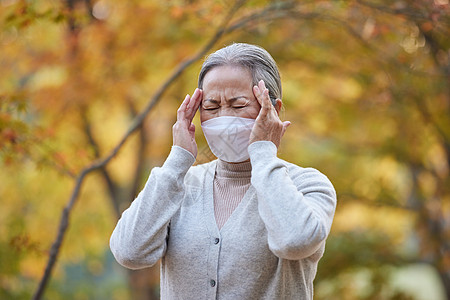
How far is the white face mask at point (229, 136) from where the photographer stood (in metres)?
2.15

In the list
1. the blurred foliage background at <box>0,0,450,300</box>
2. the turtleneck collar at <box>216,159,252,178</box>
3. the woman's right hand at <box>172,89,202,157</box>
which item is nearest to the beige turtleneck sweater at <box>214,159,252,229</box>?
the turtleneck collar at <box>216,159,252,178</box>

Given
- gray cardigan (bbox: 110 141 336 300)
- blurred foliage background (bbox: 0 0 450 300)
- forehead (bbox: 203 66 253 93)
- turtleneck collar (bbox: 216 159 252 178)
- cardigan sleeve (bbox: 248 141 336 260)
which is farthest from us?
blurred foliage background (bbox: 0 0 450 300)

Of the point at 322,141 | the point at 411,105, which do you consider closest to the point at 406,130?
the point at 411,105

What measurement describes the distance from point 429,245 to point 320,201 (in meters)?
5.83

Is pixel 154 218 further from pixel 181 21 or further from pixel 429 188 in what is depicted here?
pixel 429 188

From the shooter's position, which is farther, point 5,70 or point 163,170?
point 5,70

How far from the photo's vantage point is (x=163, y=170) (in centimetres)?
213

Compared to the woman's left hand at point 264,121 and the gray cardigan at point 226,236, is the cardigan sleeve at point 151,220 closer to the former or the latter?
the gray cardigan at point 226,236

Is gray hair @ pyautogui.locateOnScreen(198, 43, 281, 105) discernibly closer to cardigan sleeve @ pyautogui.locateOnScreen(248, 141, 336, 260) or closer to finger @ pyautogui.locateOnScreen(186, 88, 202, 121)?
finger @ pyautogui.locateOnScreen(186, 88, 202, 121)

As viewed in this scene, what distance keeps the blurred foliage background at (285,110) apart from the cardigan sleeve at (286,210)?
2.69 m

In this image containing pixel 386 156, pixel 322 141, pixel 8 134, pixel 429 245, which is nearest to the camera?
pixel 8 134

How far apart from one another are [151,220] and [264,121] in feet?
1.80

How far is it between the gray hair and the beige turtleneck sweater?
11.8 inches

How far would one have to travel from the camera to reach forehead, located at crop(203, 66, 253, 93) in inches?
83.5
